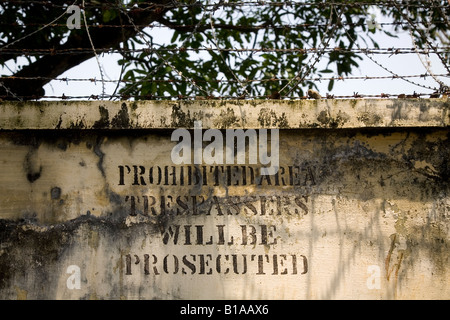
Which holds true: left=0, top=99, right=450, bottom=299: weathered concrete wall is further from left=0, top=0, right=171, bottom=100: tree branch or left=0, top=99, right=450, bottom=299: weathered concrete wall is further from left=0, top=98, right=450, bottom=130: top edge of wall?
left=0, top=0, right=171, bottom=100: tree branch

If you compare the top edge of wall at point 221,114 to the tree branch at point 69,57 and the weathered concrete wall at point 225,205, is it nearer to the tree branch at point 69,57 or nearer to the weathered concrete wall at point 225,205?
the weathered concrete wall at point 225,205

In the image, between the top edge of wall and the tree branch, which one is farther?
the tree branch

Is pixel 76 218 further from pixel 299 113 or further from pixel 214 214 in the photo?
pixel 299 113

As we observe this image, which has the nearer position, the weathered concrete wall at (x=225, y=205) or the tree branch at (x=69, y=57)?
the weathered concrete wall at (x=225, y=205)

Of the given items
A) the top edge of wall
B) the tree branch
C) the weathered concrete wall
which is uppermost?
the tree branch

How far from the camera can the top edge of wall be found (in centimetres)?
327

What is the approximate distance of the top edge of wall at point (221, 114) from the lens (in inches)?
129

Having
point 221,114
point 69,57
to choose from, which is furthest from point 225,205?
point 69,57

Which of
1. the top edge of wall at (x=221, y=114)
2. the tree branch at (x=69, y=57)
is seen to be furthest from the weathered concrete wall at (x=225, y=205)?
the tree branch at (x=69, y=57)

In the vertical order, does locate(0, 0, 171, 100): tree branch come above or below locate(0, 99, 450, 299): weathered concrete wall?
above

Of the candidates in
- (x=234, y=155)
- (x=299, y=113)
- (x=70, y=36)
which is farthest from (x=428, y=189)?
(x=70, y=36)

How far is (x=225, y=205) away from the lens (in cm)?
329

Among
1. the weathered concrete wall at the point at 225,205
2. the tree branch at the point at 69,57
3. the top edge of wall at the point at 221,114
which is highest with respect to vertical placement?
the tree branch at the point at 69,57

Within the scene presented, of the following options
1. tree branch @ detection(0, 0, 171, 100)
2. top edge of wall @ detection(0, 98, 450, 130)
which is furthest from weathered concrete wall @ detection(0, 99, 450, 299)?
tree branch @ detection(0, 0, 171, 100)
